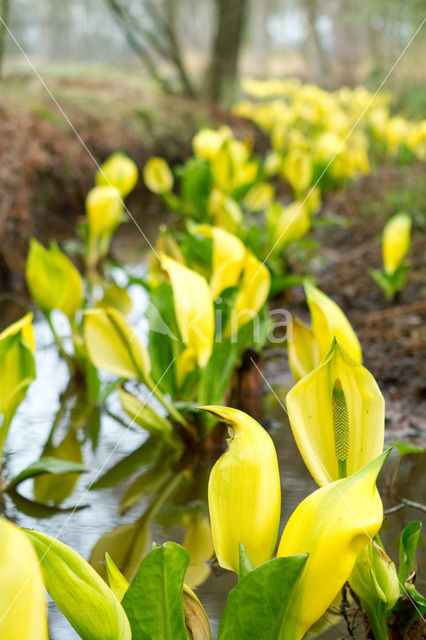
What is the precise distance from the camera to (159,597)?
67cm

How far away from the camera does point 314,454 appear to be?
0.78 meters

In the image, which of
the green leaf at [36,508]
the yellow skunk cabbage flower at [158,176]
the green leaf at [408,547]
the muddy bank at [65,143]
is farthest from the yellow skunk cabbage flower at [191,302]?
the yellow skunk cabbage flower at [158,176]

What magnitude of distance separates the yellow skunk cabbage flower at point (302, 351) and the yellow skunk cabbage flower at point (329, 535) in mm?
431

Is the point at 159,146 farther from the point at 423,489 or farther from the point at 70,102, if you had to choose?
the point at 423,489

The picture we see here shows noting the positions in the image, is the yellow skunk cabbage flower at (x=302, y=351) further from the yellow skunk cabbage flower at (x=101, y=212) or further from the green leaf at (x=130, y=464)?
the yellow skunk cabbage flower at (x=101, y=212)

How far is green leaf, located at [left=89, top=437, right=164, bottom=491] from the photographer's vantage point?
138 cm

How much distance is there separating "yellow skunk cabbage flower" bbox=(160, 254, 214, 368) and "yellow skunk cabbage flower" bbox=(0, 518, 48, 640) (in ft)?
2.25

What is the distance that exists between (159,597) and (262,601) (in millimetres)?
95

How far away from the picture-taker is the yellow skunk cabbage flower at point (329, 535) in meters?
0.65

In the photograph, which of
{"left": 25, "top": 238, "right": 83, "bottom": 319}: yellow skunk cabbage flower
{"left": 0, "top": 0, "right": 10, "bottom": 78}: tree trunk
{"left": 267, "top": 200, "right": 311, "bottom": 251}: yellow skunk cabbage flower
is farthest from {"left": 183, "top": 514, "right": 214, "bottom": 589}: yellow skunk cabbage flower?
{"left": 0, "top": 0, "right": 10, "bottom": 78}: tree trunk

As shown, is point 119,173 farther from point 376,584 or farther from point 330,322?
point 376,584

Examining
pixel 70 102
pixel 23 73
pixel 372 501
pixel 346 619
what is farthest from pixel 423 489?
pixel 23 73

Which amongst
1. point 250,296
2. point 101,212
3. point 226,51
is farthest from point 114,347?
point 226,51

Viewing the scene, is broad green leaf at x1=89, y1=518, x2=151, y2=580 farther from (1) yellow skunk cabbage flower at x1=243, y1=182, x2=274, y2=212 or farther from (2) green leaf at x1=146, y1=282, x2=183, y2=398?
(1) yellow skunk cabbage flower at x1=243, y1=182, x2=274, y2=212
